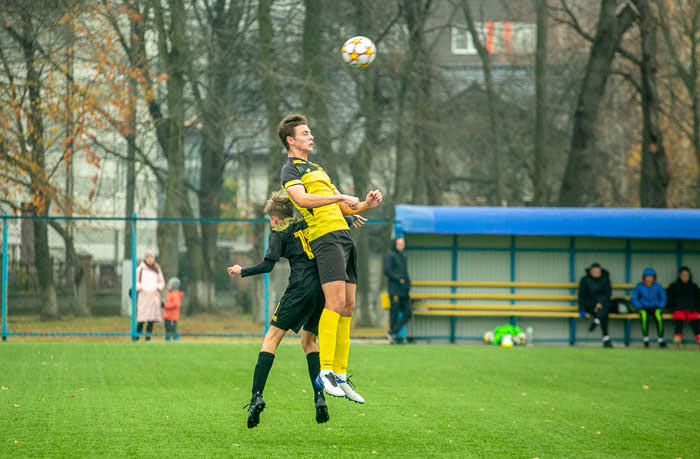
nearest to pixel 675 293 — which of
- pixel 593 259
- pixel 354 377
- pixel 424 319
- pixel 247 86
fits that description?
pixel 593 259

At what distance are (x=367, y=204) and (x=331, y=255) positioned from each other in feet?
1.56

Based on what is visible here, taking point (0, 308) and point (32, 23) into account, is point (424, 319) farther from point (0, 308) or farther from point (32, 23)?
point (32, 23)

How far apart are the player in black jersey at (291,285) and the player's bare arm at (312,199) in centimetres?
37

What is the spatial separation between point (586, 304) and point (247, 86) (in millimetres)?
11497

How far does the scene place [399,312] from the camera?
1795 cm

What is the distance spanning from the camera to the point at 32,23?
2139 cm

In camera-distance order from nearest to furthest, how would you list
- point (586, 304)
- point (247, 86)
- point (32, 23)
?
point (586, 304)
point (32, 23)
point (247, 86)

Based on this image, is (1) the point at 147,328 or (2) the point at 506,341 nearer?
(1) the point at 147,328

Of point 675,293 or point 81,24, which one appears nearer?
point 675,293

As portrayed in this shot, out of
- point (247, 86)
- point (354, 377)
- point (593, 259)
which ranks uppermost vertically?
point (247, 86)

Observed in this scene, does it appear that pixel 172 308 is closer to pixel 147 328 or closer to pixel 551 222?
pixel 147 328

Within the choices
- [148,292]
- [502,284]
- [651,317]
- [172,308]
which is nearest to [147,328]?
[172,308]

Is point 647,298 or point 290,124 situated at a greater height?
point 290,124

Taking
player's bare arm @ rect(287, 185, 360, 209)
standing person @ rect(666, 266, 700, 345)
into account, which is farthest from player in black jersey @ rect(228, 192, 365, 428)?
standing person @ rect(666, 266, 700, 345)
